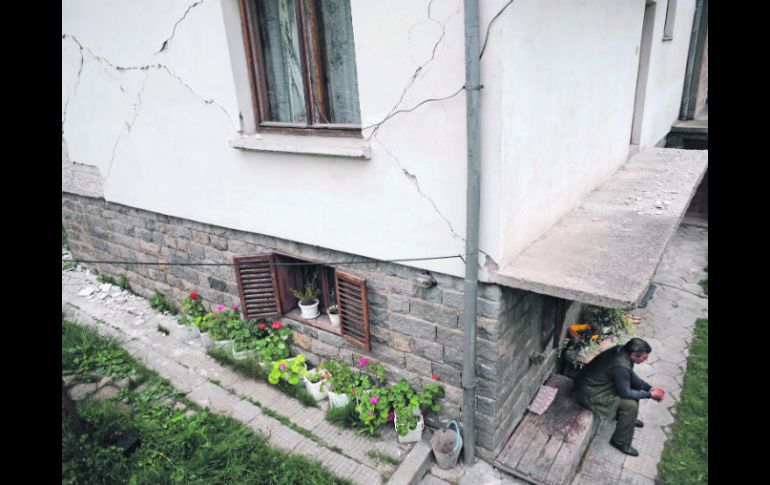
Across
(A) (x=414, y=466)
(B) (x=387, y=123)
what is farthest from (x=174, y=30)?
(A) (x=414, y=466)

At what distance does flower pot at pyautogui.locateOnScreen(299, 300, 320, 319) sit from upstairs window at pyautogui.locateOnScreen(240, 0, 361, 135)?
1.90 metres

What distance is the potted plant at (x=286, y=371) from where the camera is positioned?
514 cm

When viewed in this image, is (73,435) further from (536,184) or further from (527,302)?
(536,184)

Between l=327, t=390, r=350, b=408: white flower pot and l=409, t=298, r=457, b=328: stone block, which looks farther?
l=327, t=390, r=350, b=408: white flower pot

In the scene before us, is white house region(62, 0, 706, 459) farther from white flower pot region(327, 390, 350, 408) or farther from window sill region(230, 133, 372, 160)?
white flower pot region(327, 390, 350, 408)

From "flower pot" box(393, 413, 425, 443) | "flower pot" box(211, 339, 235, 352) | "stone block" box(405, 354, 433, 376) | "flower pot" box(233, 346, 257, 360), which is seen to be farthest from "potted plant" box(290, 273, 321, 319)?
"flower pot" box(393, 413, 425, 443)

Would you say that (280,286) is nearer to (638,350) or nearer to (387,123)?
(387,123)

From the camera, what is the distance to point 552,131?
423cm

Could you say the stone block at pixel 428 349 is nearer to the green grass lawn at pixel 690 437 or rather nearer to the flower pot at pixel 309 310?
the flower pot at pixel 309 310

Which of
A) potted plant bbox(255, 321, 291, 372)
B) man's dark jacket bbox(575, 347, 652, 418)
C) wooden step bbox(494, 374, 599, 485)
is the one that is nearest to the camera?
wooden step bbox(494, 374, 599, 485)

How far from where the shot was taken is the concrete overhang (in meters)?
3.34

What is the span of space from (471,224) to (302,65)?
212cm

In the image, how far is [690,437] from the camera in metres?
4.76

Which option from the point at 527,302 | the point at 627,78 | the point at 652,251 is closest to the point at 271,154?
the point at 527,302
